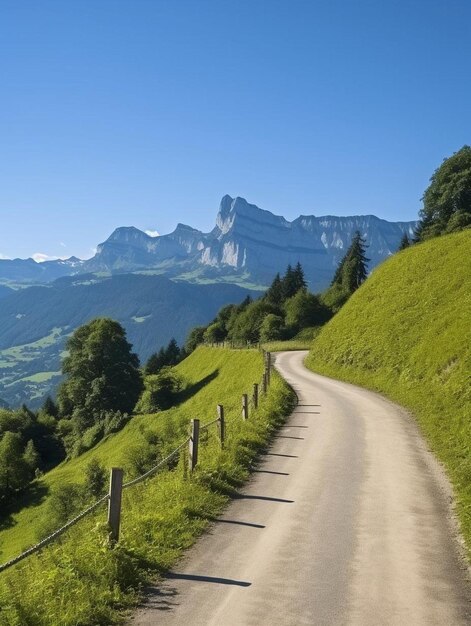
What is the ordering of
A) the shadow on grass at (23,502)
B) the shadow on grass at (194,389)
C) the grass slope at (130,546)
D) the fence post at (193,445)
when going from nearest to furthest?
the grass slope at (130,546), the fence post at (193,445), the shadow on grass at (23,502), the shadow on grass at (194,389)

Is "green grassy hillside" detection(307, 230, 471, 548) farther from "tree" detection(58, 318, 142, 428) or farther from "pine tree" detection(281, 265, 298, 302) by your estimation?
"pine tree" detection(281, 265, 298, 302)

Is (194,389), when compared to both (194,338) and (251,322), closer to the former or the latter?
(251,322)

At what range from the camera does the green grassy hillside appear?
2234cm

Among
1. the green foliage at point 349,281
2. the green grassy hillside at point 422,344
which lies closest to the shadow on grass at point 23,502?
the green grassy hillside at point 422,344

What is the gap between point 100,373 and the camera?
8344 centimetres

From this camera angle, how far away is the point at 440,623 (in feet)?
27.8

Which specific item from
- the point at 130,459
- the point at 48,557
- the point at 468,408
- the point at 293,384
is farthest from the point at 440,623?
the point at 130,459

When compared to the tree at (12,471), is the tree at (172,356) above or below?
above

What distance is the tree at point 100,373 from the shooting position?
8125 cm

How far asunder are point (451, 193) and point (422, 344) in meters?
58.7

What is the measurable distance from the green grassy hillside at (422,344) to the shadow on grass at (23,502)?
33164 millimetres

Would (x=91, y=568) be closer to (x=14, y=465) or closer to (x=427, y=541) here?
(x=427, y=541)

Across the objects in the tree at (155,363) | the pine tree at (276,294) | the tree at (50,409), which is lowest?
the tree at (50,409)

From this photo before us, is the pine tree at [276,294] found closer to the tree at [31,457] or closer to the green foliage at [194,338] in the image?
the green foliage at [194,338]
